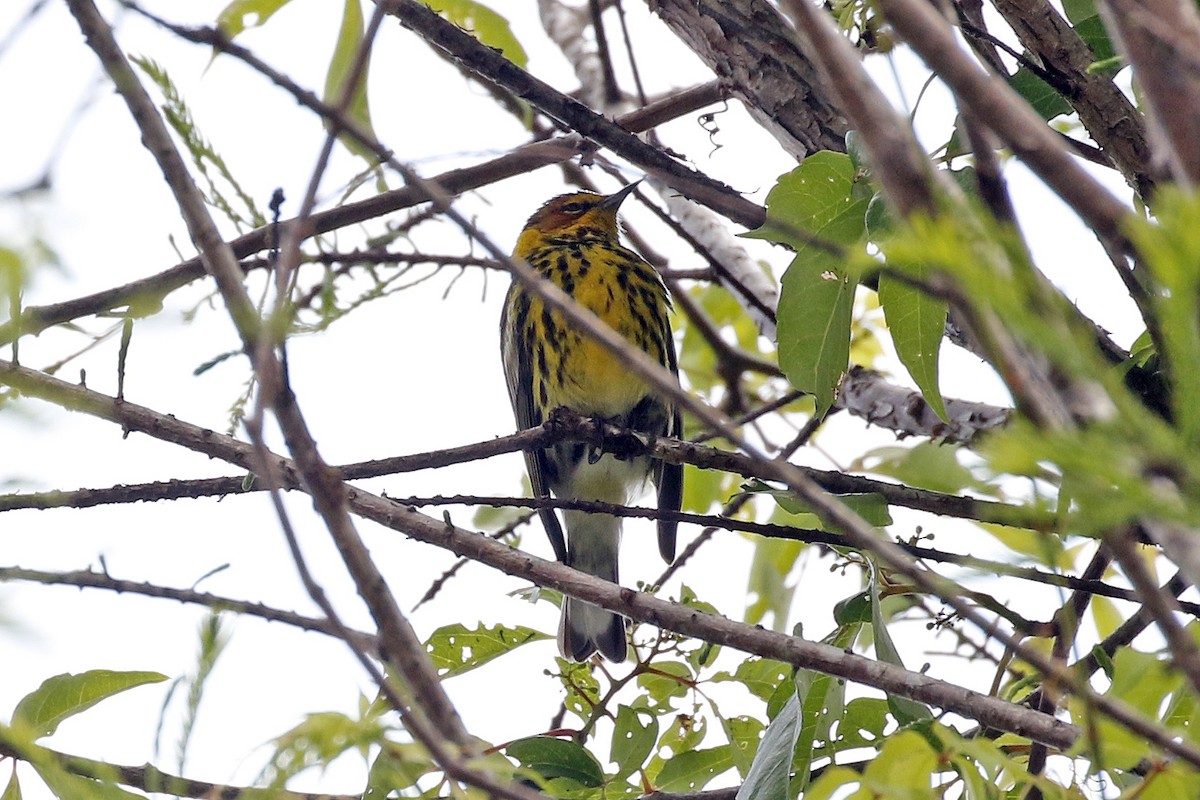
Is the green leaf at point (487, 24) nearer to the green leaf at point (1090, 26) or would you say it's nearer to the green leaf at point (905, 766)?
the green leaf at point (1090, 26)

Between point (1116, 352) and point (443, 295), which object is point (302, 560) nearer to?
point (1116, 352)

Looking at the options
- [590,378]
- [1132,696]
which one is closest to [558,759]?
[1132,696]

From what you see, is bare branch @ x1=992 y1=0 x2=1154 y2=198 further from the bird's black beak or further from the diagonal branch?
the bird's black beak

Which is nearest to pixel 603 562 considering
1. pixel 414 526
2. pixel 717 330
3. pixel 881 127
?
pixel 717 330

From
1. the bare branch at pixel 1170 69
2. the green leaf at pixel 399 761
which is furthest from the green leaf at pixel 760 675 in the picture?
the bare branch at pixel 1170 69

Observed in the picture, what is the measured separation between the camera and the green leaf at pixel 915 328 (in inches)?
87.0

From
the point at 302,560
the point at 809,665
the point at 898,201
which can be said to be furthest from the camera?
the point at 809,665

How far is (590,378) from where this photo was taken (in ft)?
15.2

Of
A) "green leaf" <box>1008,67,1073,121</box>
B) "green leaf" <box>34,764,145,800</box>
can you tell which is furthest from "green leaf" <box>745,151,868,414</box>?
"green leaf" <box>34,764,145,800</box>

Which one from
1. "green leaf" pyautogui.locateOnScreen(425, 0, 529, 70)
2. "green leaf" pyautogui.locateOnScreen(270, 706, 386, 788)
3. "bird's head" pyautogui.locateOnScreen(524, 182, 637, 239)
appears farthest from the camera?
"bird's head" pyautogui.locateOnScreen(524, 182, 637, 239)

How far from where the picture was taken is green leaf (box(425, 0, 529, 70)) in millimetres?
3285

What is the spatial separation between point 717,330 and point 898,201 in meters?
A: 4.12

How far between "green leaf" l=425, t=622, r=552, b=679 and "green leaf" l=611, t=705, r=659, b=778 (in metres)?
0.36

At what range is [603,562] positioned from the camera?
4.94 meters
